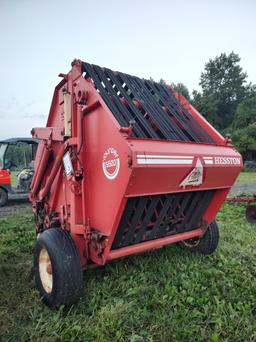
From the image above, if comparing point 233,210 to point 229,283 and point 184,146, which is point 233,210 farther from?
point 184,146

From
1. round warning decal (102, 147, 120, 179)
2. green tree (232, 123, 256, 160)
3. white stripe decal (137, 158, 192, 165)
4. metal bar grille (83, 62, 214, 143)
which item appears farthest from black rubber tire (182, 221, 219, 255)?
green tree (232, 123, 256, 160)

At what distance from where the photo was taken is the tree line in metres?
38.3

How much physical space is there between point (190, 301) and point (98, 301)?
91 centimetres

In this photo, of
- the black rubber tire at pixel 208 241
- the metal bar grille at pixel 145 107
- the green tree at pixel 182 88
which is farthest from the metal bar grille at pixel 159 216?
the green tree at pixel 182 88

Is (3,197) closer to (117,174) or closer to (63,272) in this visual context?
(63,272)

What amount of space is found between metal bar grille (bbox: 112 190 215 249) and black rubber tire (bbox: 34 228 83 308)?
1.54ft

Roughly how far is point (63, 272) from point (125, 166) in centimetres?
116

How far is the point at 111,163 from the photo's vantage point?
2.59m

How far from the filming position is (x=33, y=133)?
12.7 ft

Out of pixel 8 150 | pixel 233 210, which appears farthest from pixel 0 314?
pixel 8 150

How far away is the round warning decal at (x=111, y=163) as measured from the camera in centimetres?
253

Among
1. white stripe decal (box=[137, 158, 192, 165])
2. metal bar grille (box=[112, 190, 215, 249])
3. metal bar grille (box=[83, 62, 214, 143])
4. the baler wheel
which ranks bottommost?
the baler wheel

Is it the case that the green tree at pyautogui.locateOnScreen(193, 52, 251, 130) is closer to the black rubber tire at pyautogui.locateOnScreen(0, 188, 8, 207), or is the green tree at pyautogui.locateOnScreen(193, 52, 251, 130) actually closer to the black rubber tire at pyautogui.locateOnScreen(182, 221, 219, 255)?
the black rubber tire at pyautogui.locateOnScreen(0, 188, 8, 207)

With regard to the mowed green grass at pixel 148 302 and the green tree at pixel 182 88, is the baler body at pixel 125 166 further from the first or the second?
the green tree at pixel 182 88
